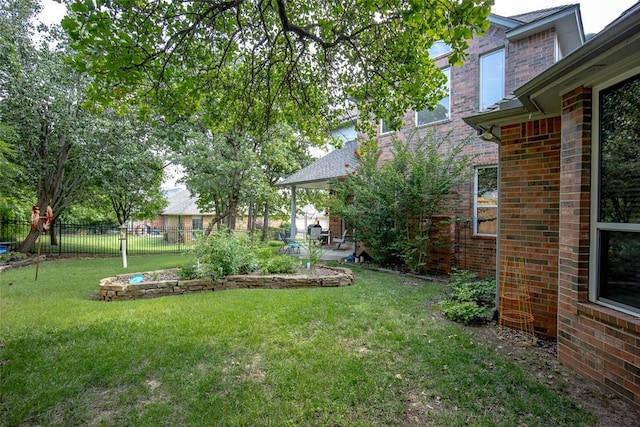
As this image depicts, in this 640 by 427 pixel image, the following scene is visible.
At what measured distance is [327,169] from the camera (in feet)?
39.1

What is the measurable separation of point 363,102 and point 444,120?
4.60 m

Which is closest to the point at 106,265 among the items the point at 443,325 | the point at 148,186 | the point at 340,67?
the point at 148,186

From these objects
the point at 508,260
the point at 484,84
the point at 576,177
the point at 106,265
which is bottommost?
the point at 106,265

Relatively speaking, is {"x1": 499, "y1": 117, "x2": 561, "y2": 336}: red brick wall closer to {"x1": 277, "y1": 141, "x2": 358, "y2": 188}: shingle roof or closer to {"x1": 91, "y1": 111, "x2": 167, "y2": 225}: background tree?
{"x1": 277, "y1": 141, "x2": 358, "y2": 188}: shingle roof

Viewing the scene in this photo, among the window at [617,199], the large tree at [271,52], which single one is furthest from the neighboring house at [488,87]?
the window at [617,199]

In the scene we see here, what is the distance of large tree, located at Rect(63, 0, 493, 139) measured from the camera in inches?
133

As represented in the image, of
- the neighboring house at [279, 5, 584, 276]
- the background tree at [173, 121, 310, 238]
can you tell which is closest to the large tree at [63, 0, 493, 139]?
the neighboring house at [279, 5, 584, 276]

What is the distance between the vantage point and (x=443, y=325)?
4.34 m

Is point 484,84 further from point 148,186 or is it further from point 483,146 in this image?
point 148,186

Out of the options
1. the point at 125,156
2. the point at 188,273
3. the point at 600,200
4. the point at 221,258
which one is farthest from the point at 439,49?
the point at 125,156

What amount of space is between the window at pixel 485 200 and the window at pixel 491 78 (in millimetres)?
1764

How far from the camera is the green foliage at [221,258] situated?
6832mm

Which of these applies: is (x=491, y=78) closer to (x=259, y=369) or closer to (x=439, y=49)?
(x=439, y=49)

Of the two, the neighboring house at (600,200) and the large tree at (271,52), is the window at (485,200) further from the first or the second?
the neighboring house at (600,200)
